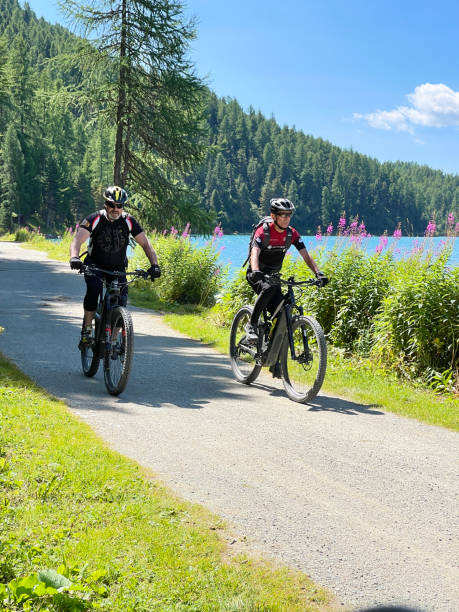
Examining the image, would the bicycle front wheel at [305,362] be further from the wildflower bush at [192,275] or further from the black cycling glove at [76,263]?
the wildflower bush at [192,275]

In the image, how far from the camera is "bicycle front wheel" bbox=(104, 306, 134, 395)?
701 cm

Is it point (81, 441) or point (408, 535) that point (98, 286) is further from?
point (408, 535)

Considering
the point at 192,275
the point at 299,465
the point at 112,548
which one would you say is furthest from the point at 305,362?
the point at 192,275

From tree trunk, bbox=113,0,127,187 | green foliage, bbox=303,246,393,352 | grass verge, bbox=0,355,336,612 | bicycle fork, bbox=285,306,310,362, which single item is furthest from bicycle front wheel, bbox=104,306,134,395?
tree trunk, bbox=113,0,127,187

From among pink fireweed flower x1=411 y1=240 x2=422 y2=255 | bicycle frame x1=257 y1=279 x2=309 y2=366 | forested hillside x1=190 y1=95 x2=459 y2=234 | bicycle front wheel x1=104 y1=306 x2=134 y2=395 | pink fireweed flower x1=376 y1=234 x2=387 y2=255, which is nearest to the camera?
bicycle front wheel x1=104 y1=306 x2=134 y2=395

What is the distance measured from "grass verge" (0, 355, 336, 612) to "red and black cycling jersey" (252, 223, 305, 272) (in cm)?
354

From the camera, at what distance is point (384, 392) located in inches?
311

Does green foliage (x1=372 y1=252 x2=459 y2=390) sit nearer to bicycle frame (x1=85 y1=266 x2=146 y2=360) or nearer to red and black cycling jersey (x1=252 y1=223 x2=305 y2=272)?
red and black cycling jersey (x1=252 y1=223 x2=305 y2=272)

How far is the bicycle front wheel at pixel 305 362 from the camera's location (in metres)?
7.09

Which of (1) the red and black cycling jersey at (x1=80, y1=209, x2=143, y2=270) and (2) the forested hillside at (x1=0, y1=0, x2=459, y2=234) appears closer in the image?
(1) the red and black cycling jersey at (x1=80, y1=209, x2=143, y2=270)

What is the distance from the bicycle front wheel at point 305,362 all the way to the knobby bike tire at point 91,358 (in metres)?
2.30

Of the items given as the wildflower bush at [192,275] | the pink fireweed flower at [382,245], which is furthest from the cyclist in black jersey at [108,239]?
the wildflower bush at [192,275]

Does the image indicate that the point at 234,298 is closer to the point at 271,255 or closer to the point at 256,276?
the point at 271,255

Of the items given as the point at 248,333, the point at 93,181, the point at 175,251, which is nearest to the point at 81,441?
the point at 248,333
